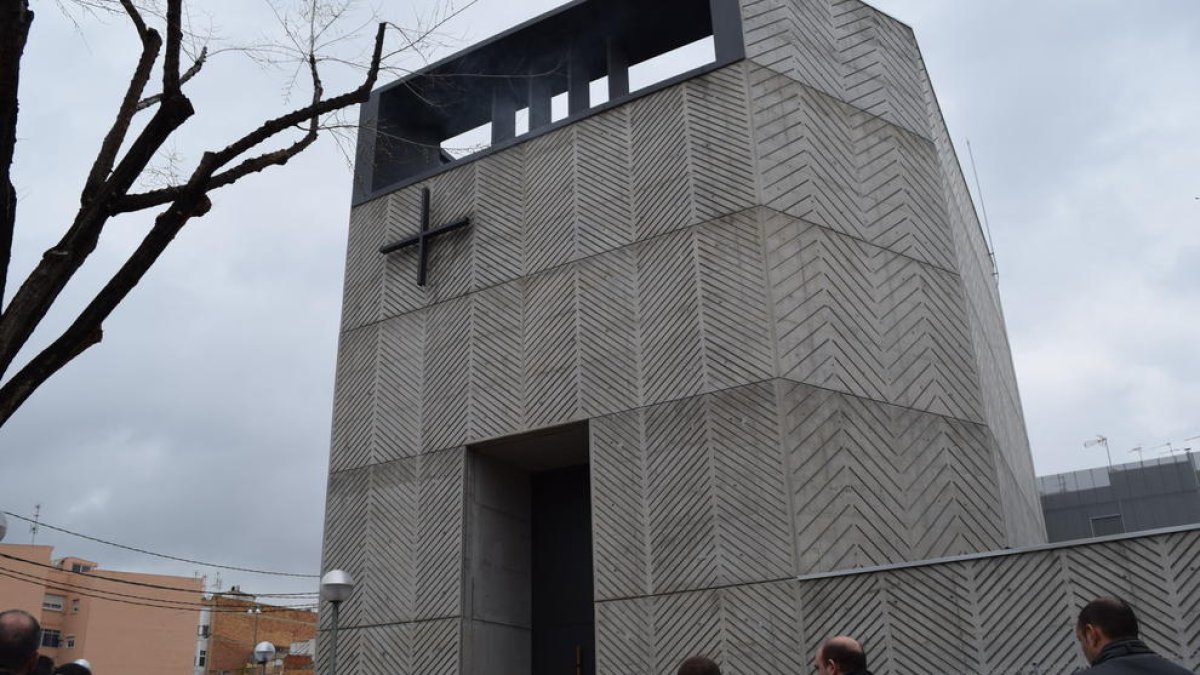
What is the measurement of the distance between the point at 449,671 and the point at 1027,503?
10558 mm

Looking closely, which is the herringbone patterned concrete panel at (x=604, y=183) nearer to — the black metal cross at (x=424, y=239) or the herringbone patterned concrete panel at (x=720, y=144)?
Answer: the herringbone patterned concrete panel at (x=720, y=144)

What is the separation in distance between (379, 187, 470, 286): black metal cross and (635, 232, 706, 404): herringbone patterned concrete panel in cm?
371

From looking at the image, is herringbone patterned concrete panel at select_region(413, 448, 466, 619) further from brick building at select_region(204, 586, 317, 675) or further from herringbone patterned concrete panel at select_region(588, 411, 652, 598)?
brick building at select_region(204, 586, 317, 675)

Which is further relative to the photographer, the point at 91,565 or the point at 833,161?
the point at 91,565

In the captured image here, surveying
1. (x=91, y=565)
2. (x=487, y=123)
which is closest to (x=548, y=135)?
(x=487, y=123)

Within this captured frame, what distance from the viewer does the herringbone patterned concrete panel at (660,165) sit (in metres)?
14.1

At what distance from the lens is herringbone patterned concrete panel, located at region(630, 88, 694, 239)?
46.4 feet

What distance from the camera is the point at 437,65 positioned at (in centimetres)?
1797

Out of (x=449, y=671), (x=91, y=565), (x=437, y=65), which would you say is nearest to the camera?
(x=449, y=671)

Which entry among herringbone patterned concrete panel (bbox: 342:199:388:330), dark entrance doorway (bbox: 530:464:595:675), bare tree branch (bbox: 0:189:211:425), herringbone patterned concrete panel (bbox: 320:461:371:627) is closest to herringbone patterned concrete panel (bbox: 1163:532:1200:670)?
dark entrance doorway (bbox: 530:464:595:675)

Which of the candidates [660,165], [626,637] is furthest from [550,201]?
[626,637]

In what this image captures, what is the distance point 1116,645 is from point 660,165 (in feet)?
37.1

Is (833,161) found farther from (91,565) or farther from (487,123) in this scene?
(91,565)

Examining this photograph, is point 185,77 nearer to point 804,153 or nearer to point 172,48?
point 172,48
